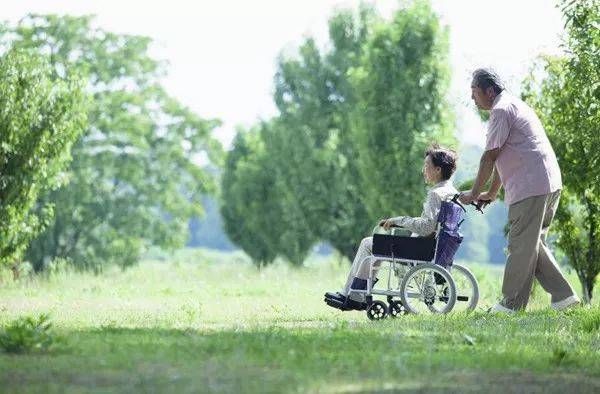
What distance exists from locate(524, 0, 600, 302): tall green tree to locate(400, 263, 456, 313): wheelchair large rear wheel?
2.40 metres

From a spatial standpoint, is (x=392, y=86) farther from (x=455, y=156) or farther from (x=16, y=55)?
(x=455, y=156)

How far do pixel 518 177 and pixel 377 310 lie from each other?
5.77 ft

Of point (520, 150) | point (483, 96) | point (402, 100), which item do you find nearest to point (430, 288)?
point (520, 150)

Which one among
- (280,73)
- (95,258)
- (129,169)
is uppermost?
(280,73)

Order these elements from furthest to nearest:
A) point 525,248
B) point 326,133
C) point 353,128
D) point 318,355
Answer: point 326,133 < point 353,128 < point 525,248 < point 318,355

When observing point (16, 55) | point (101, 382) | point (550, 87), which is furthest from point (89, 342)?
point (16, 55)

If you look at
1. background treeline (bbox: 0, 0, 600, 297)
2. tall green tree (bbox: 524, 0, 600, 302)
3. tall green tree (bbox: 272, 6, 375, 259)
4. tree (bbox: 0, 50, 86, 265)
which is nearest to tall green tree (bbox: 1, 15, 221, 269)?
background treeline (bbox: 0, 0, 600, 297)

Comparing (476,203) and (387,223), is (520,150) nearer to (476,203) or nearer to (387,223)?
(476,203)

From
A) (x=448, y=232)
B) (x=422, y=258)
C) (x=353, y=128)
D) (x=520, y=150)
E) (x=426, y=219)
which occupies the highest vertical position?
(x=353, y=128)

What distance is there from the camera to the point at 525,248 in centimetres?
1122

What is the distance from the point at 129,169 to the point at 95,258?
3955 mm

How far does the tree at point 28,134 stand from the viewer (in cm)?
2031

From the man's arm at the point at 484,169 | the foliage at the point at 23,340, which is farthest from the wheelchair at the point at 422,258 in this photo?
the foliage at the point at 23,340

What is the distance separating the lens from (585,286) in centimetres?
1672
